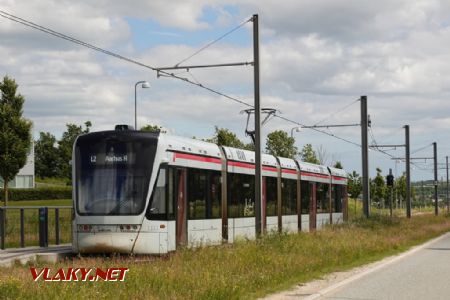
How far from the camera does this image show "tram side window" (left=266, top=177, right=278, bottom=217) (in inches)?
1040

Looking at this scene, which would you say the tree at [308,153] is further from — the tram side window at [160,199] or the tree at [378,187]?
the tram side window at [160,199]

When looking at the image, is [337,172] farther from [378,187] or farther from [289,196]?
[378,187]

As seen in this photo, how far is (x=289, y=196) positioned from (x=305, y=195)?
2.68m

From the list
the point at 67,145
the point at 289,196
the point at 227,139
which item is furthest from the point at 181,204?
the point at 67,145

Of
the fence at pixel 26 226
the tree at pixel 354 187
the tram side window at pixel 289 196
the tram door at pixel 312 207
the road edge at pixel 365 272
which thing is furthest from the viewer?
the tree at pixel 354 187

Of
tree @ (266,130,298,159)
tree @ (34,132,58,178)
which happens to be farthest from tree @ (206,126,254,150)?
tree @ (34,132,58,178)

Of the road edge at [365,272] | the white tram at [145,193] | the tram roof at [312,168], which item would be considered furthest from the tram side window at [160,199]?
the tram roof at [312,168]

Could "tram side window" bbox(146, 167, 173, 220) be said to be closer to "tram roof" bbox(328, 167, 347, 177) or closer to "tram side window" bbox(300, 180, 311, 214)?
"tram side window" bbox(300, 180, 311, 214)

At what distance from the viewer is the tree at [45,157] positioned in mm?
116250

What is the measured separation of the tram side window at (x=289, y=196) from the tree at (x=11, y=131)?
35.6 ft

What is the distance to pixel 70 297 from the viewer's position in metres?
9.26

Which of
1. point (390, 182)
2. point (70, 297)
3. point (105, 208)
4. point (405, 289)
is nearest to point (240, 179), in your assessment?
point (105, 208)

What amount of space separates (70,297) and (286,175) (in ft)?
66.5

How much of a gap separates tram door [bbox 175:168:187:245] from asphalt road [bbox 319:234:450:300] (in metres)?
4.84
